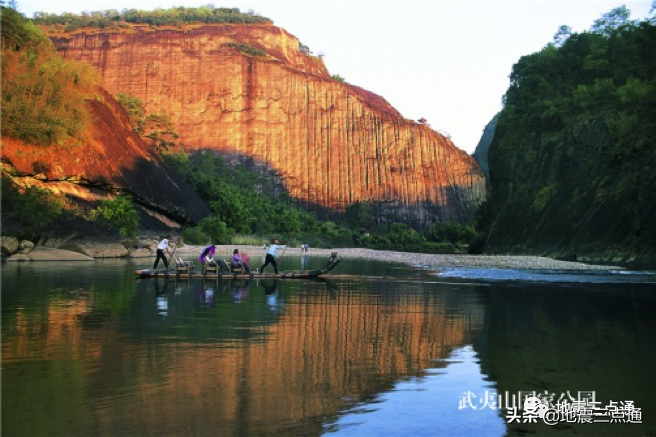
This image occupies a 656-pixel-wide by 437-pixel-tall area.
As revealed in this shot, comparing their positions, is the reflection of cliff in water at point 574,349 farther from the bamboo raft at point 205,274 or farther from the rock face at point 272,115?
the rock face at point 272,115

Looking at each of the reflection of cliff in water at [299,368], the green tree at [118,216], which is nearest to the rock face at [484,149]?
the green tree at [118,216]

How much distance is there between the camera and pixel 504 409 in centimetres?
773

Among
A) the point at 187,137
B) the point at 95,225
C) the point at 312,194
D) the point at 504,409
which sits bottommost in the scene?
the point at 504,409

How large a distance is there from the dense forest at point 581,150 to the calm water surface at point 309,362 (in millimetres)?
20757

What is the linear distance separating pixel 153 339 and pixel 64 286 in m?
10.2

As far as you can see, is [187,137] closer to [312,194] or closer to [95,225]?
[312,194]

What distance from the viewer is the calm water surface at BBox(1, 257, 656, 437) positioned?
7055mm

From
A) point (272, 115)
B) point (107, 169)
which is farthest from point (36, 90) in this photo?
point (272, 115)

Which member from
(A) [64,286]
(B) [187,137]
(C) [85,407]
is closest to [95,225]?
(A) [64,286]

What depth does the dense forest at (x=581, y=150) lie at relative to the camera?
38.0 metres

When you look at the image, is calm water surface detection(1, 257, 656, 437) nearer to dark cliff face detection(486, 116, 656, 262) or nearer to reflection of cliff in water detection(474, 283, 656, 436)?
reflection of cliff in water detection(474, 283, 656, 436)

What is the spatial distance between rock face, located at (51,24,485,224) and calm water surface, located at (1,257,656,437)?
295 ft

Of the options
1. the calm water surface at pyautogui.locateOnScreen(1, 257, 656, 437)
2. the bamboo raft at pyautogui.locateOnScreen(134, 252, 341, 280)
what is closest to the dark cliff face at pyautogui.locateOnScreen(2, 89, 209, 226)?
the bamboo raft at pyautogui.locateOnScreen(134, 252, 341, 280)

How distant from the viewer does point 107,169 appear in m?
54.1
